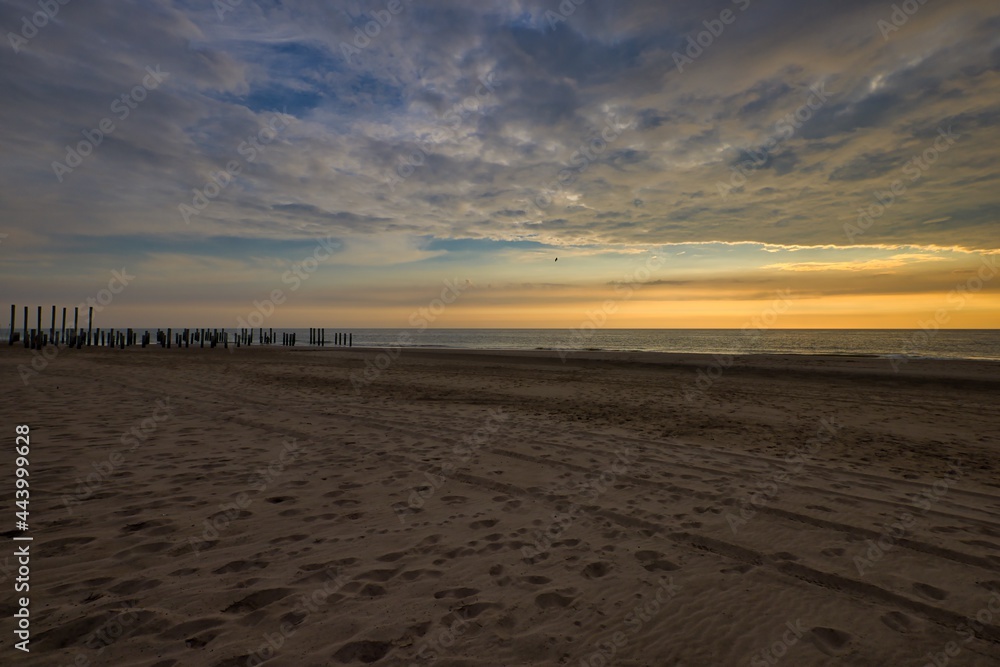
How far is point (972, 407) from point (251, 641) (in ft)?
64.3

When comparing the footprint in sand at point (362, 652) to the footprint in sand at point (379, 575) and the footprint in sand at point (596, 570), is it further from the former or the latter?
the footprint in sand at point (596, 570)

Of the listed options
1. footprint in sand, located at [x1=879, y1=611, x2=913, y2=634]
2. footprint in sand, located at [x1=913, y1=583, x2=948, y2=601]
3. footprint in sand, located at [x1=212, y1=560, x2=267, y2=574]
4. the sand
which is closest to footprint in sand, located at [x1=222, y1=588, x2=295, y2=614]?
the sand

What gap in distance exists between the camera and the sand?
10.8 ft

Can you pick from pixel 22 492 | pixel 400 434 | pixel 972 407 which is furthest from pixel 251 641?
pixel 972 407

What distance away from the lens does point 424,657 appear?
10.2 ft

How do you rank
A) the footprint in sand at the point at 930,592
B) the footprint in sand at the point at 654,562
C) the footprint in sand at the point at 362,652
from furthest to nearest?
the footprint in sand at the point at 654,562
the footprint in sand at the point at 930,592
the footprint in sand at the point at 362,652

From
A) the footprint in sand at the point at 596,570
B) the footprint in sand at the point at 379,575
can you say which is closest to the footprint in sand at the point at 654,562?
the footprint in sand at the point at 596,570

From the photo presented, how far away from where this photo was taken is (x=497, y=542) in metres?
4.87

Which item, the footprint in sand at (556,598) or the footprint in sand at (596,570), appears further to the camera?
the footprint in sand at (596,570)

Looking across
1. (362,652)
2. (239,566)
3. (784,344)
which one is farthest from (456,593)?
(784,344)

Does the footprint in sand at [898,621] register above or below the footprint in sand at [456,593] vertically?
below

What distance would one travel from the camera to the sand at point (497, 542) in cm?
329

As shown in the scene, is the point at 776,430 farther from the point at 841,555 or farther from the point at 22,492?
the point at 22,492

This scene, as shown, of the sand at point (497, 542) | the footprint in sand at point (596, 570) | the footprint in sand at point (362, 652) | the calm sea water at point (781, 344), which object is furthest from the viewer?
the calm sea water at point (781, 344)
